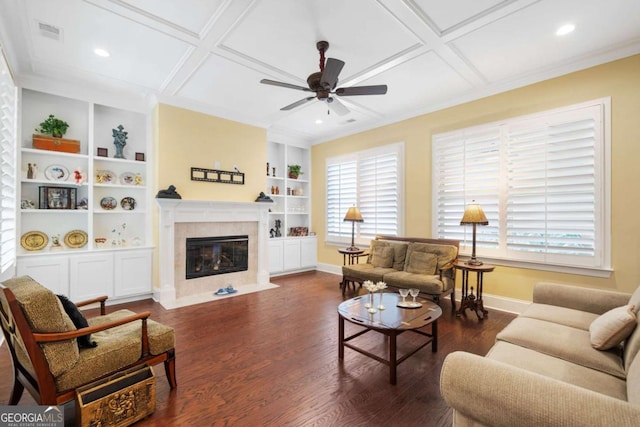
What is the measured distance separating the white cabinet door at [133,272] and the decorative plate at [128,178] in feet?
3.80

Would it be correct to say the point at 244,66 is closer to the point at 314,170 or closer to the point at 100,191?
the point at 100,191

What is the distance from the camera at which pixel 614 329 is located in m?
1.78

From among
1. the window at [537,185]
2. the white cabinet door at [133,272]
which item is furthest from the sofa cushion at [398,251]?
the white cabinet door at [133,272]

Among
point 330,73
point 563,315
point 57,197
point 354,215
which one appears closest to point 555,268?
point 563,315

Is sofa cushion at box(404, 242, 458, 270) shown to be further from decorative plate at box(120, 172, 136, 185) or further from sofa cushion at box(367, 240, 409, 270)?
decorative plate at box(120, 172, 136, 185)

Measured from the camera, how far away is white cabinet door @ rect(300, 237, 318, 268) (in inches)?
266

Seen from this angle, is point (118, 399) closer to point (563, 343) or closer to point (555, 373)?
point (555, 373)

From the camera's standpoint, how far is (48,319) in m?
1.67

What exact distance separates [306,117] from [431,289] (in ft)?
12.1

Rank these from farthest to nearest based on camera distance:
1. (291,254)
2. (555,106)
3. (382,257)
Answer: (291,254) → (382,257) → (555,106)

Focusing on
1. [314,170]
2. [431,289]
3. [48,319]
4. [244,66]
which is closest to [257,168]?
[314,170]

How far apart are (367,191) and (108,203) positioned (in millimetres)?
4506

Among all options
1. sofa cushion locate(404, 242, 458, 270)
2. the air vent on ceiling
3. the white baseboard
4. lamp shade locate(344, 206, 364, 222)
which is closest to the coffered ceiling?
the air vent on ceiling

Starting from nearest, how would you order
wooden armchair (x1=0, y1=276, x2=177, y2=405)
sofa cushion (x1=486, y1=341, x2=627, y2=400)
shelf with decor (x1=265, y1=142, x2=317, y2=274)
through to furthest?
sofa cushion (x1=486, y1=341, x2=627, y2=400), wooden armchair (x1=0, y1=276, x2=177, y2=405), shelf with decor (x1=265, y1=142, x2=317, y2=274)
